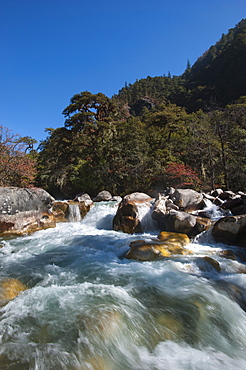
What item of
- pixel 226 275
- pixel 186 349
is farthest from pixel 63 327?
pixel 226 275

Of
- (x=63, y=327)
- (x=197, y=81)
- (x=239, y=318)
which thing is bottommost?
(x=239, y=318)

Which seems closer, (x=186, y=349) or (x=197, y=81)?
(x=186, y=349)

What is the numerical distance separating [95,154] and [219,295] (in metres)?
16.7

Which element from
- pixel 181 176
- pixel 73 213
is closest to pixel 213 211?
pixel 181 176

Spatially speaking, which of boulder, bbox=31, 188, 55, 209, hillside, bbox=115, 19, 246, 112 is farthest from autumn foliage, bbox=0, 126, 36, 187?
hillside, bbox=115, 19, 246, 112

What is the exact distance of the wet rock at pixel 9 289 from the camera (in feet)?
10.1

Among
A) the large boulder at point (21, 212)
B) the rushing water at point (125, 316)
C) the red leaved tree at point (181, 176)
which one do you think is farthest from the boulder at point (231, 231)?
the red leaved tree at point (181, 176)

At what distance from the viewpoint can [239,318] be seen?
2.79 m

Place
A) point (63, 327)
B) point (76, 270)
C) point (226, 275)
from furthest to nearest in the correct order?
point (76, 270) < point (226, 275) < point (63, 327)

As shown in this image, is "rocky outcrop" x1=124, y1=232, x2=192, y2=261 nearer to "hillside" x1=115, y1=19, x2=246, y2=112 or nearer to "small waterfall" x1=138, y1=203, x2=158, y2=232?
"small waterfall" x1=138, y1=203, x2=158, y2=232

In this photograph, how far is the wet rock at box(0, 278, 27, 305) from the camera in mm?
3067

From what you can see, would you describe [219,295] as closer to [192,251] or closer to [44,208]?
[192,251]

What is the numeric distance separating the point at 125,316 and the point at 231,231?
15.0ft

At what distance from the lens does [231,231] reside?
19.1 ft
